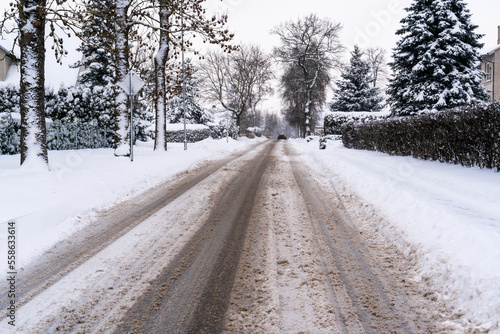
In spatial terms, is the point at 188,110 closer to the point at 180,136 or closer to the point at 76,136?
the point at 180,136

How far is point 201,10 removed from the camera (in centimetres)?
1222

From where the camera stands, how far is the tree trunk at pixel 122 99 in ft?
38.0

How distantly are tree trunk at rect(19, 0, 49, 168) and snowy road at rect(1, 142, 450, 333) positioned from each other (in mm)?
4702

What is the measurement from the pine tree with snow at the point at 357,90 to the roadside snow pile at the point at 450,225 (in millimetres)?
28045

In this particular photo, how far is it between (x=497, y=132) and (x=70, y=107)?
59.5ft

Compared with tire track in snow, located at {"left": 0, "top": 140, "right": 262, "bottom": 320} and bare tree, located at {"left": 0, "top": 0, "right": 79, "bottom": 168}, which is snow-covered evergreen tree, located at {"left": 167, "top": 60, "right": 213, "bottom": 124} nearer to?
bare tree, located at {"left": 0, "top": 0, "right": 79, "bottom": 168}

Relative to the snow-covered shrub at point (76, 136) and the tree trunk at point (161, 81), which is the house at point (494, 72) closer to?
the tree trunk at point (161, 81)

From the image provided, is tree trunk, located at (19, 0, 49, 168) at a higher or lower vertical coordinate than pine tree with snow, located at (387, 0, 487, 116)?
lower

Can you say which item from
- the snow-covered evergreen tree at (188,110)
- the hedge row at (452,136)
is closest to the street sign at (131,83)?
the hedge row at (452,136)

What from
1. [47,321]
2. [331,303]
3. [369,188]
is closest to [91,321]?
[47,321]

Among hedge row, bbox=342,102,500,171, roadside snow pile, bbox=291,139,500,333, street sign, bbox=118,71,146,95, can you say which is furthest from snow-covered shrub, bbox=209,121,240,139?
roadside snow pile, bbox=291,139,500,333

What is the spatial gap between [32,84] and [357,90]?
108 ft

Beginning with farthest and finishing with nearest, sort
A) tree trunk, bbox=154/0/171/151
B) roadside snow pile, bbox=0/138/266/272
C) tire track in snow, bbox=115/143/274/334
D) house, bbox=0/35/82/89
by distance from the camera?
house, bbox=0/35/82/89
tree trunk, bbox=154/0/171/151
roadside snow pile, bbox=0/138/266/272
tire track in snow, bbox=115/143/274/334

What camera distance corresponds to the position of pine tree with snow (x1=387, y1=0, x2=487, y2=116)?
656 inches
